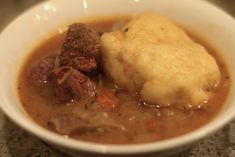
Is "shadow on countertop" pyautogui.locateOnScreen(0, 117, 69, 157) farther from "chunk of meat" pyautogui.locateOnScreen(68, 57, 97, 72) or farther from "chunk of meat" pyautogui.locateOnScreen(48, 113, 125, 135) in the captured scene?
"chunk of meat" pyautogui.locateOnScreen(68, 57, 97, 72)

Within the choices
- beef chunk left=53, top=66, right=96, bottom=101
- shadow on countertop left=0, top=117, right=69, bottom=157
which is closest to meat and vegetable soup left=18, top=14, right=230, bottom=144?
beef chunk left=53, top=66, right=96, bottom=101

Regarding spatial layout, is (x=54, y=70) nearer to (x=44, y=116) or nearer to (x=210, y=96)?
(x=44, y=116)

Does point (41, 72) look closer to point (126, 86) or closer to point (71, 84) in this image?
point (71, 84)

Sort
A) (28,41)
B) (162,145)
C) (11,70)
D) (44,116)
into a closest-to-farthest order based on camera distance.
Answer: (162,145) → (44,116) → (11,70) → (28,41)

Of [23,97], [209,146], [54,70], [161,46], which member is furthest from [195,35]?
[23,97]

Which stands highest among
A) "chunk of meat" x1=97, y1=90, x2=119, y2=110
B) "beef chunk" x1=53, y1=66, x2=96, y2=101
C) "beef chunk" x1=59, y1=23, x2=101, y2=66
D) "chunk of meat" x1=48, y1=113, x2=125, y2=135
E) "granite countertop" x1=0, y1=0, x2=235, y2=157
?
"beef chunk" x1=59, y1=23, x2=101, y2=66

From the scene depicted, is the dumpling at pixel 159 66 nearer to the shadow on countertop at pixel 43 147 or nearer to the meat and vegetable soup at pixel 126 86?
the meat and vegetable soup at pixel 126 86

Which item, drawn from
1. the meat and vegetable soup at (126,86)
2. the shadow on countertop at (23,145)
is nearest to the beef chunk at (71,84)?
the meat and vegetable soup at (126,86)
